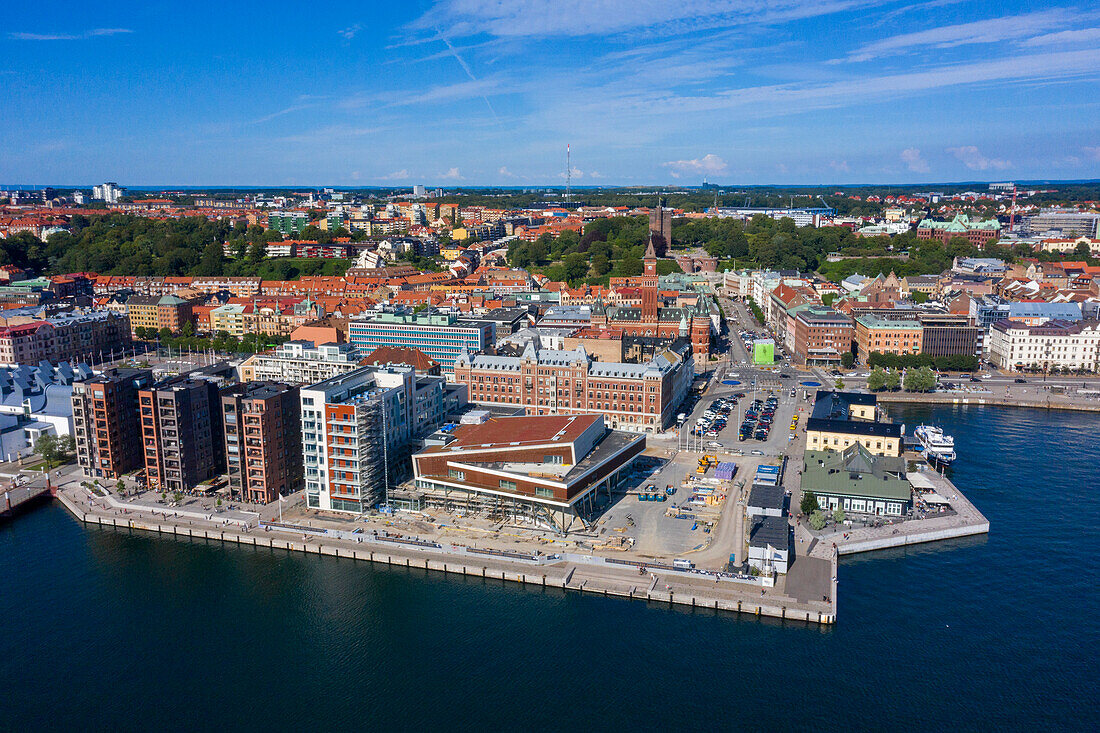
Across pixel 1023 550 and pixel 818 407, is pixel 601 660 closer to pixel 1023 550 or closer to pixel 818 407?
pixel 1023 550

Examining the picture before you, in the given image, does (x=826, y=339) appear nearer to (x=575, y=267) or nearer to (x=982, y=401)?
(x=982, y=401)

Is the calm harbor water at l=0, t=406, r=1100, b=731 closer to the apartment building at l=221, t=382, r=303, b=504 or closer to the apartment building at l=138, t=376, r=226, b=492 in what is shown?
the apartment building at l=221, t=382, r=303, b=504

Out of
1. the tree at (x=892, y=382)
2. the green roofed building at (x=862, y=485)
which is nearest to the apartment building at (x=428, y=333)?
the tree at (x=892, y=382)

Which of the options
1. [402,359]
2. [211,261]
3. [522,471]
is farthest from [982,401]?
[211,261]

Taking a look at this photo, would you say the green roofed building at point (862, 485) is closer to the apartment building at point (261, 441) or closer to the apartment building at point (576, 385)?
the apartment building at point (576, 385)

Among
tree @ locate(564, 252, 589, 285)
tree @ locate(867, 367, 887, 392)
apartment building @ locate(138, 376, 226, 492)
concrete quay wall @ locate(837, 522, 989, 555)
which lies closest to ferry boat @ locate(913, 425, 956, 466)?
concrete quay wall @ locate(837, 522, 989, 555)

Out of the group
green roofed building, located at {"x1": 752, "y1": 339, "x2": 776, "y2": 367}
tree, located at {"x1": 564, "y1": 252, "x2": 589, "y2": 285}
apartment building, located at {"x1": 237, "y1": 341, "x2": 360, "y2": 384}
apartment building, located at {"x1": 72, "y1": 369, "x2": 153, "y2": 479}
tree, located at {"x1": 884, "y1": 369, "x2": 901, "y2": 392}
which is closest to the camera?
apartment building, located at {"x1": 72, "y1": 369, "x2": 153, "y2": 479}

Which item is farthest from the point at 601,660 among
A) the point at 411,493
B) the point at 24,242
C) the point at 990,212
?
the point at 990,212
